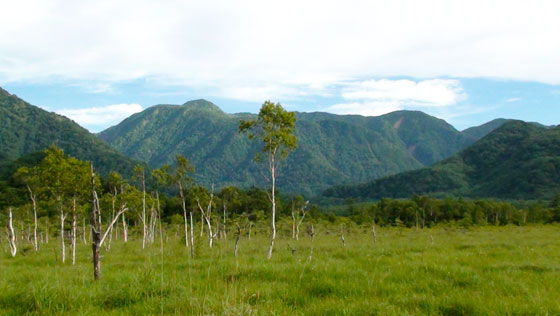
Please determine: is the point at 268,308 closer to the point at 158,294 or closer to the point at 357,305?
the point at 357,305

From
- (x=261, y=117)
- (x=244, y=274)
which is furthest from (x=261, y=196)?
→ (x=244, y=274)

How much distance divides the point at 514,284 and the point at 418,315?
3747mm

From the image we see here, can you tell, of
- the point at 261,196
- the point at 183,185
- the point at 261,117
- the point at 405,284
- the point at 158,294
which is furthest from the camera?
the point at 261,196

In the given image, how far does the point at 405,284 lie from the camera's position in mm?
7824

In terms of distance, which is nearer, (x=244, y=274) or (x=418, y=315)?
(x=418, y=315)

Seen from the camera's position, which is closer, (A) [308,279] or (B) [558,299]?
(B) [558,299]

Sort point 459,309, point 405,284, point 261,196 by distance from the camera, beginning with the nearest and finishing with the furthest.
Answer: point 459,309 < point 405,284 < point 261,196

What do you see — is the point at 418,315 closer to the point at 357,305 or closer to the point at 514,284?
the point at 357,305

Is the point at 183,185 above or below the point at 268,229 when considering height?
above

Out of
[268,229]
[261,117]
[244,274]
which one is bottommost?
[268,229]

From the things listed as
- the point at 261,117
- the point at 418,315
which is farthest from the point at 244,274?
the point at 261,117

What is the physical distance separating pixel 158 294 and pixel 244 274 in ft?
9.31

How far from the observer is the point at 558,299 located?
20.3 feet

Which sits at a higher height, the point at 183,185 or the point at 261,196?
the point at 183,185
